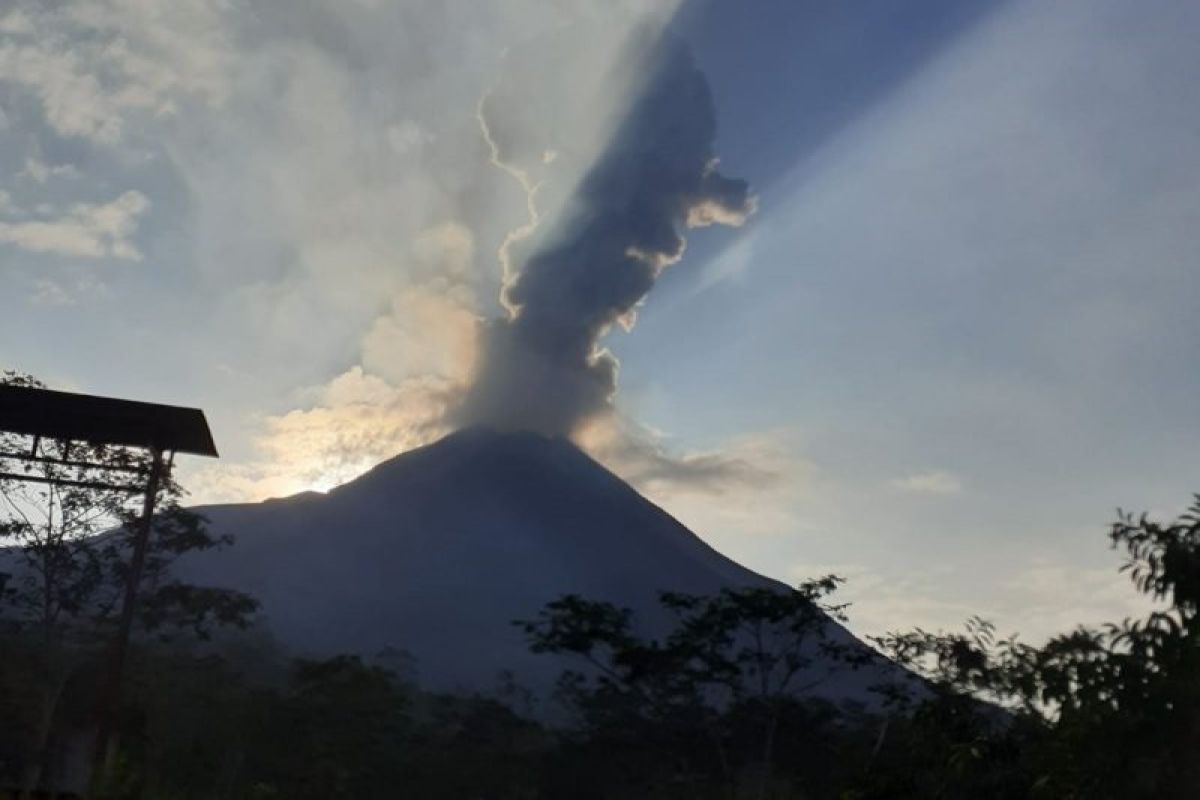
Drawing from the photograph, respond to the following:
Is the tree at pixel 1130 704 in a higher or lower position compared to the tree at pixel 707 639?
lower

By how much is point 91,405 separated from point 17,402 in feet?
3.50

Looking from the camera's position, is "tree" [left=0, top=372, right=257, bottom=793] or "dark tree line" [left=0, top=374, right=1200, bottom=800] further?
"tree" [left=0, top=372, right=257, bottom=793]

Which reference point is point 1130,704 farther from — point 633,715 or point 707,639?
point 633,715

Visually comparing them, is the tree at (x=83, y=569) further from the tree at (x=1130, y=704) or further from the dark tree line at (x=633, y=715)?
the tree at (x=1130, y=704)

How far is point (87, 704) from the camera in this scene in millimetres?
30359

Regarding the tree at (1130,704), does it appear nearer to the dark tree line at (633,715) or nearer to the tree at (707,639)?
the dark tree line at (633,715)

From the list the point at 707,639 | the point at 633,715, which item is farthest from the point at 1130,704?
the point at 633,715

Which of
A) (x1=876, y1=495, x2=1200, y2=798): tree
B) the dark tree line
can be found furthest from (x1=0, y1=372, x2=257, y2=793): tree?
(x1=876, y1=495, x2=1200, y2=798): tree

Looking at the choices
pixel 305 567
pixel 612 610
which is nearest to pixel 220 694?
pixel 612 610

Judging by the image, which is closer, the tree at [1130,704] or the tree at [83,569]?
the tree at [1130,704]

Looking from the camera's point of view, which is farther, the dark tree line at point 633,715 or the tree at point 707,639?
the tree at point 707,639

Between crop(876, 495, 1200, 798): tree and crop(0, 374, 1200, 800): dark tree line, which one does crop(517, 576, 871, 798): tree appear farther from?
crop(876, 495, 1200, 798): tree

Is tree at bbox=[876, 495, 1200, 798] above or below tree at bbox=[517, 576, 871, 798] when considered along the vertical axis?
below

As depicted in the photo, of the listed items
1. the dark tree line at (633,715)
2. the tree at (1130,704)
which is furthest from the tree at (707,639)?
the tree at (1130,704)
